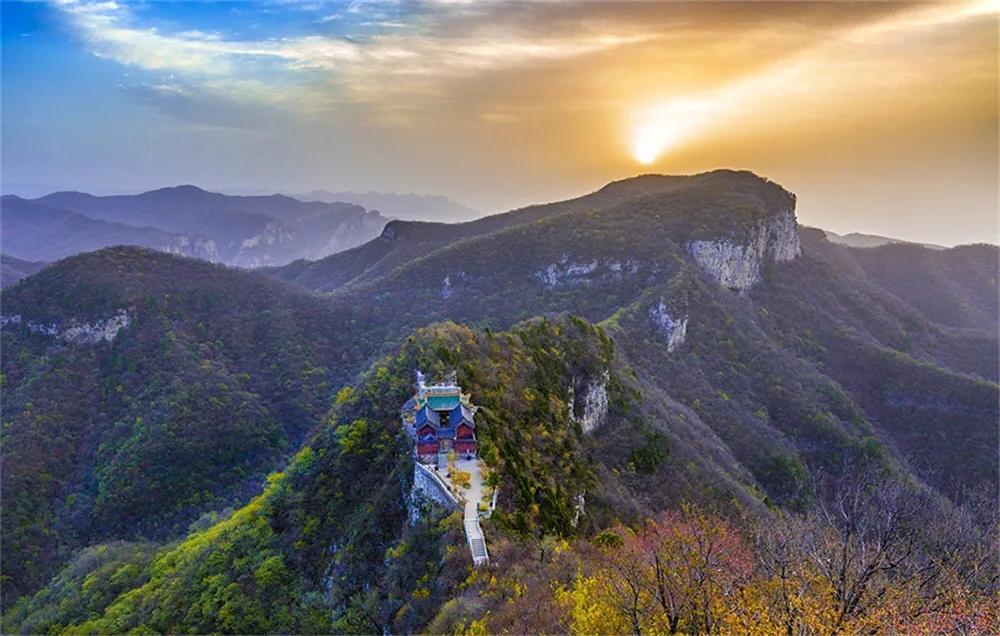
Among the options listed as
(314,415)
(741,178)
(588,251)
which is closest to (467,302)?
(588,251)

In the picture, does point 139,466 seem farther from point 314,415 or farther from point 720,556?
point 720,556

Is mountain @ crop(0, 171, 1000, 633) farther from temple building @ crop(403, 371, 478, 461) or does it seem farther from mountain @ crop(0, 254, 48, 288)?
mountain @ crop(0, 254, 48, 288)

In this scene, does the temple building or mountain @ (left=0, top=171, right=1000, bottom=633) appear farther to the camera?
the temple building

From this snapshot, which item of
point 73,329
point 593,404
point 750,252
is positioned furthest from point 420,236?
point 593,404

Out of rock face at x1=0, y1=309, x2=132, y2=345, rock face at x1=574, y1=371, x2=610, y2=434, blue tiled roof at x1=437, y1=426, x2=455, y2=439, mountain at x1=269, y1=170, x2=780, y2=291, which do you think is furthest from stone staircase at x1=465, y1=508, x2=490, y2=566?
mountain at x1=269, y1=170, x2=780, y2=291

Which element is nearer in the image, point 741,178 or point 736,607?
point 736,607
